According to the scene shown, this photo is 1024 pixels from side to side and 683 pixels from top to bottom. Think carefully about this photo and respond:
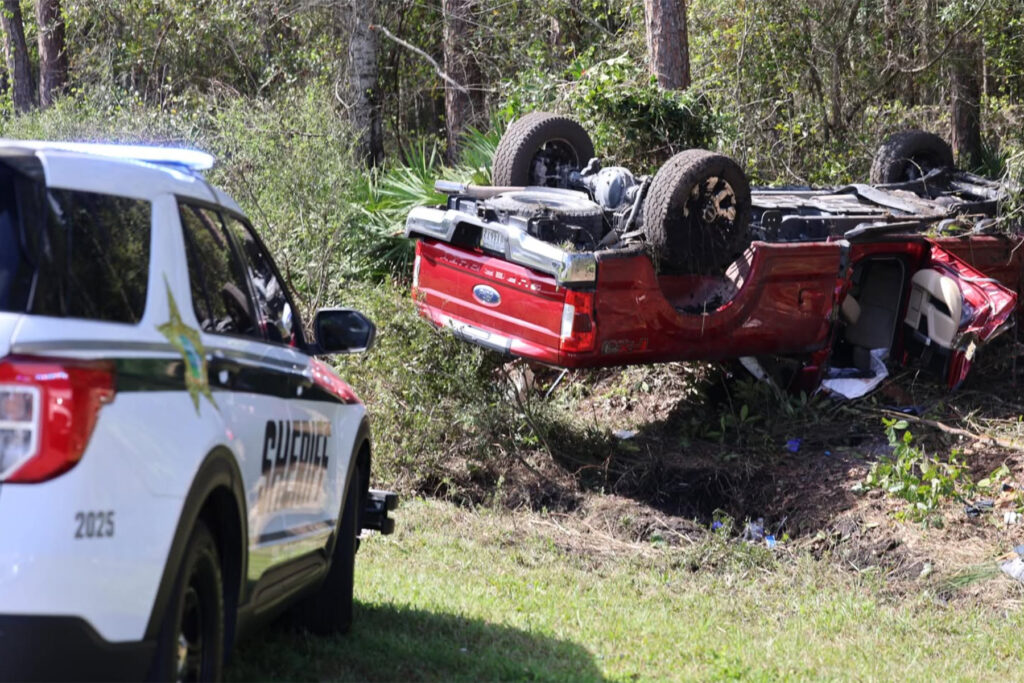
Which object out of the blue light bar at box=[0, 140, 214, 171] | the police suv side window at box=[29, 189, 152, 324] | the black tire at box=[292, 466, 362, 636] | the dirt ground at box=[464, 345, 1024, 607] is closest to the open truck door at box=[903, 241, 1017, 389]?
the dirt ground at box=[464, 345, 1024, 607]

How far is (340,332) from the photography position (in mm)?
4816

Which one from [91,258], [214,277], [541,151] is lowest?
[541,151]

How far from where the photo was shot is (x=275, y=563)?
13.1ft

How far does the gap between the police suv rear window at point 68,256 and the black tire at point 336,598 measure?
2.05 meters

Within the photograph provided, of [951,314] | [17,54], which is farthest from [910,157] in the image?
[17,54]

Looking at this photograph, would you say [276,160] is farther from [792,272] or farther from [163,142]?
[792,272]

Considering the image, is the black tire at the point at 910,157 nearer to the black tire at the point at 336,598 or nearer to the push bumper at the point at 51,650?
the black tire at the point at 336,598

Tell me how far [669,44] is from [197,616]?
11.1 m

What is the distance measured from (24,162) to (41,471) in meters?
0.87

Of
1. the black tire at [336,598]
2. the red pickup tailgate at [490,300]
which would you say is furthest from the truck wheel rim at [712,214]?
the black tire at [336,598]

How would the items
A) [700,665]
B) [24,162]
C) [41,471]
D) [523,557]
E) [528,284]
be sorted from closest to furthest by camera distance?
[41,471]
[24,162]
[700,665]
[523,557]
[528,284]

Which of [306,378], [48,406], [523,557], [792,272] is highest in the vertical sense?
[48,406]

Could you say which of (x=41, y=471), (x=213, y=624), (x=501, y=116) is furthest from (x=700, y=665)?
(x=501, y=116)

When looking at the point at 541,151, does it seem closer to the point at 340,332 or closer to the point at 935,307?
the point at 935,307
